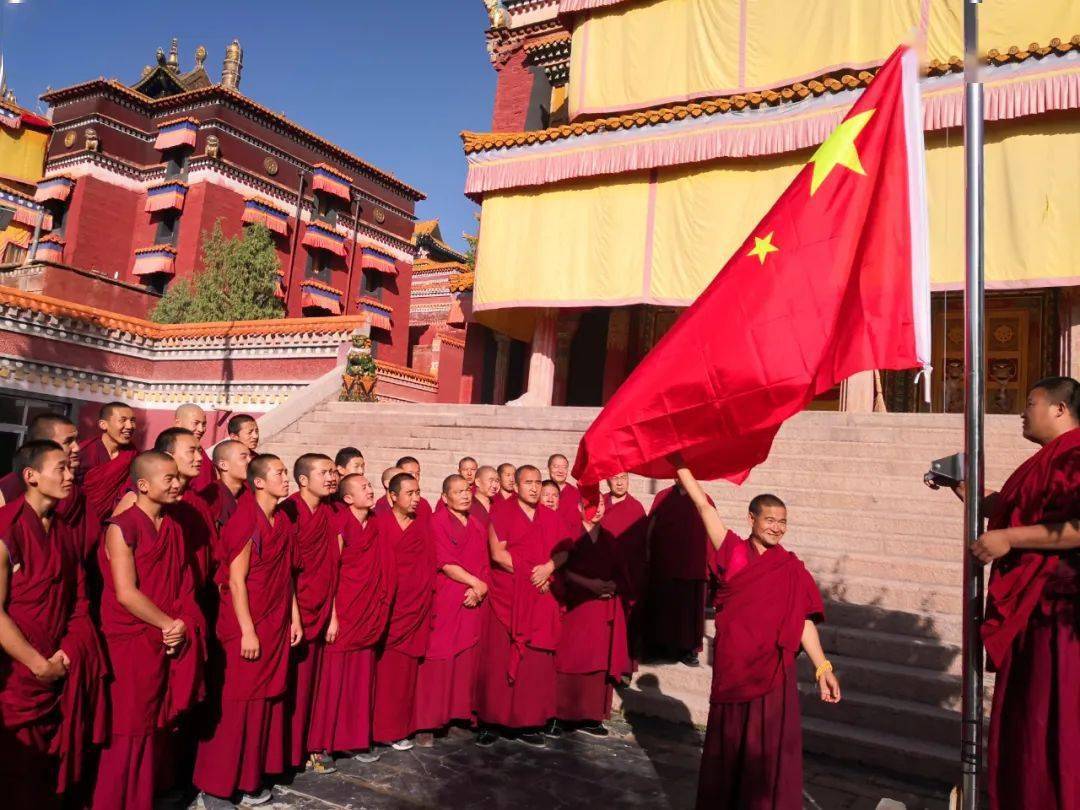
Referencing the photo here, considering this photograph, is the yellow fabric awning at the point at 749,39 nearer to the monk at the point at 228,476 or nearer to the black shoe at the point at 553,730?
the black shoe at the point at 553,730

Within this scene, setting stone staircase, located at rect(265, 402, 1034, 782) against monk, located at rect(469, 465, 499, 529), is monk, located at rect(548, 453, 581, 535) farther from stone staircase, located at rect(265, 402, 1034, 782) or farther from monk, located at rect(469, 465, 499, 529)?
stone staircase, located at rect(265, 402, 1034, 782)

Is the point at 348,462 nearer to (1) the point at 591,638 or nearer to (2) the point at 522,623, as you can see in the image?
(2) the point at 522,623

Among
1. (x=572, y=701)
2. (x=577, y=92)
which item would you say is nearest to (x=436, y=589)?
(x=572, y=701)

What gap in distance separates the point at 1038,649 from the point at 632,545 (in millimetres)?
3042

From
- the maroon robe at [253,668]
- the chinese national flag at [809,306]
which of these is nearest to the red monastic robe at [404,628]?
the maroon robe at [253,668]

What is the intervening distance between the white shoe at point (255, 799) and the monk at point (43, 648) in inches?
32.2

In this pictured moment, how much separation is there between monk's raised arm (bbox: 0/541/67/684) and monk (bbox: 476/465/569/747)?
241 cm

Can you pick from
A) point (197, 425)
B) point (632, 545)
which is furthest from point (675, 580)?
point (197, 425)

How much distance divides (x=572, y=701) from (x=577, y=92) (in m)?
10.9

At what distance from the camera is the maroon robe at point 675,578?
5.49m

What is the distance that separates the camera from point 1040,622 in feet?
8.23

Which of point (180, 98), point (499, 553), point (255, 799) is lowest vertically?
point (255, 799)

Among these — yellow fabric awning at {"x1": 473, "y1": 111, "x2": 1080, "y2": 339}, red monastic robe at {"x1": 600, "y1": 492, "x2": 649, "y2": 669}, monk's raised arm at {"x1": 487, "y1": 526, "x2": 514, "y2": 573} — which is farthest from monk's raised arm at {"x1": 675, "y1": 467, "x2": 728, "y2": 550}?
yellow fabric awning at {"x1": 473, "y1": 111, "x2": 1080, "y2": 339}

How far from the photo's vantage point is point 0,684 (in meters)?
2.75
